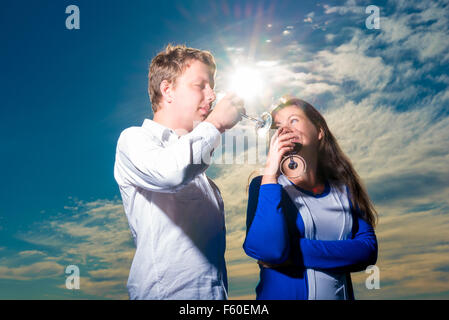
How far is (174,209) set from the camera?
1807mm

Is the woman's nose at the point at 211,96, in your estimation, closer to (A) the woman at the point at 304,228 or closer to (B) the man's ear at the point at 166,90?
(B) the man's ear at the point at 166,90

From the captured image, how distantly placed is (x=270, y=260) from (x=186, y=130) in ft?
2.81

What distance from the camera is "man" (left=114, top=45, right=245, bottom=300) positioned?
5.19 ft

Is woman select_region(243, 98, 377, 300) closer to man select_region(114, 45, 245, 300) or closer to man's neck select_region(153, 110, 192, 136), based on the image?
man select_region(114, 45, 245, 300)

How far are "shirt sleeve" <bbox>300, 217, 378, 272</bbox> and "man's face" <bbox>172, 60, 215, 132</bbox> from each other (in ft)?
2.86

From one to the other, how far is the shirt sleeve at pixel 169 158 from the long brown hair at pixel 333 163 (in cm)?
71

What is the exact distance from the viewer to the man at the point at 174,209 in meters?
1.58

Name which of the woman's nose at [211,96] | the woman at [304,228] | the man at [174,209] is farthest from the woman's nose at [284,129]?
the woman's nose at [211,96]

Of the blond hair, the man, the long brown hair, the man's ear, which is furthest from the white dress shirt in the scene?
the long brown hair

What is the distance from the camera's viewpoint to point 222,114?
68.2 inches

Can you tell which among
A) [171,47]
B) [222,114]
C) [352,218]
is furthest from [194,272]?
[171,47]

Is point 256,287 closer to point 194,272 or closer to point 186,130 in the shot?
point 194,272

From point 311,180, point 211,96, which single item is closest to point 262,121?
point 211,96
